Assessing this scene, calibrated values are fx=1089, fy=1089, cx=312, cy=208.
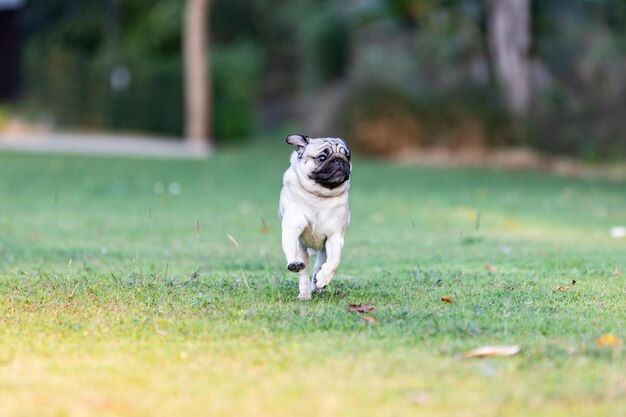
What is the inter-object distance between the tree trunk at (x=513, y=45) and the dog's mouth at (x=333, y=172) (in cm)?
1861

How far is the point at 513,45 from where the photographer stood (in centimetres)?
2434

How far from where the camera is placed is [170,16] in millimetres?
40406

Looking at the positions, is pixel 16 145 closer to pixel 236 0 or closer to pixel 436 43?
pixel 436 43

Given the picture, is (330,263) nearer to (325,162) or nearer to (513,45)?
(325,162)

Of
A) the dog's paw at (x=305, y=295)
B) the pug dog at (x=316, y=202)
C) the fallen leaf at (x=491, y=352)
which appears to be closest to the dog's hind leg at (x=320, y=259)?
the pug dog at (x=316, y=202)

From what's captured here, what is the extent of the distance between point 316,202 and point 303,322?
0.88 m

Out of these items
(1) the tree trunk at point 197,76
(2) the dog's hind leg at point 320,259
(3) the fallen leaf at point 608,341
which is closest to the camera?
(3) the fallen leaf at point 608,341

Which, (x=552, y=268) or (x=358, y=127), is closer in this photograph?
(x=552, y=268)

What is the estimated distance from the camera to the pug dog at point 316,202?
19.7ft

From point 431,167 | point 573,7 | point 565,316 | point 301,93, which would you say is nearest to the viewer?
point 565,316

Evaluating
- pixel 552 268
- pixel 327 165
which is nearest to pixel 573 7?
pixel 552 268

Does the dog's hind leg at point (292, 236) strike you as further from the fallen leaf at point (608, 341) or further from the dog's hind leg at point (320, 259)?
the fallen leaf at point (608, 341)

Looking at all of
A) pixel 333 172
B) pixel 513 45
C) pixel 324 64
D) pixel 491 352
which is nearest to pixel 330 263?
pixel 333 172

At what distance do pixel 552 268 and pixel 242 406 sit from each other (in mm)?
4299
